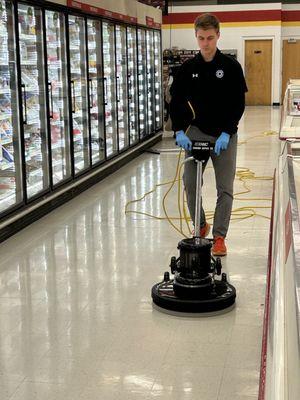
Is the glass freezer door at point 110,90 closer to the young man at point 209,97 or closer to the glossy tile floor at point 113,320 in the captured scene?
the glossy tile floor at point 113,320

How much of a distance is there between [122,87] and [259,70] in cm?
1084

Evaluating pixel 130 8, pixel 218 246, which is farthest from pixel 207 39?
pixel 130 8

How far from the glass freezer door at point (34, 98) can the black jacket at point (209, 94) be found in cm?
212

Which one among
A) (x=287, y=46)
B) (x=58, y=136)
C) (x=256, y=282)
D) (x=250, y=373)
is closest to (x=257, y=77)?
(x=287, y=46)

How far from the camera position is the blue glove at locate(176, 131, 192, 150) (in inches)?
171

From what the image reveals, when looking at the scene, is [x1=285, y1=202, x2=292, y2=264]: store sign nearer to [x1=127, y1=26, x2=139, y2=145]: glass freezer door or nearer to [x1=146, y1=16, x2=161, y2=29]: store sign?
[x1=127, y1=26, x2=139, y2=145]: glass freezer door

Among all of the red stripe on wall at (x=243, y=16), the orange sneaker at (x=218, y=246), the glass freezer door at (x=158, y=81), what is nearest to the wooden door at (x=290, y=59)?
the red stripe on wall at (x=243, y=16)

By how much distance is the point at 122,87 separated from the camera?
10.3 m

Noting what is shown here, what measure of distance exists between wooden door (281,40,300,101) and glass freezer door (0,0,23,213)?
15.9 meters

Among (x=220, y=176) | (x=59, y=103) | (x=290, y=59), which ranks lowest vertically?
(x=220, y=176)

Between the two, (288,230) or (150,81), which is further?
(150,81)

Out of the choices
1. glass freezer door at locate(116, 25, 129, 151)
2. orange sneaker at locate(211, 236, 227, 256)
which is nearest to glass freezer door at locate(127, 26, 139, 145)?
glass freezer door at locate(116, 25, 129, 151)

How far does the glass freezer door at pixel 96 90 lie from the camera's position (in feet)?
28.4

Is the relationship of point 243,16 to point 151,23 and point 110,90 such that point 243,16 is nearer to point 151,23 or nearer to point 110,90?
point 151,23
